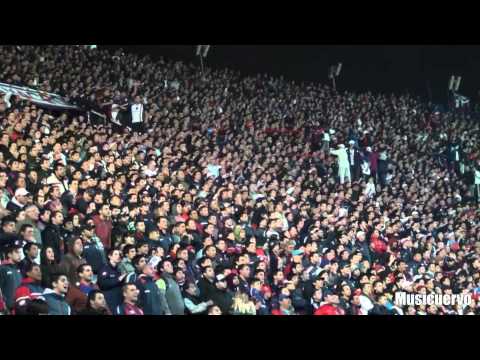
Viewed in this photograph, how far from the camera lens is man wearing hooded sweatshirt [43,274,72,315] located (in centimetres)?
697

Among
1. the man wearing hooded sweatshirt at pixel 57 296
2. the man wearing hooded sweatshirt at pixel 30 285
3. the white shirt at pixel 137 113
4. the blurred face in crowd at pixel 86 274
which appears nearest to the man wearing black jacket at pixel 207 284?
the blurred face in crowd at pixel 86 274

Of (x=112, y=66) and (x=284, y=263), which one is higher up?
(x=112, y=66)

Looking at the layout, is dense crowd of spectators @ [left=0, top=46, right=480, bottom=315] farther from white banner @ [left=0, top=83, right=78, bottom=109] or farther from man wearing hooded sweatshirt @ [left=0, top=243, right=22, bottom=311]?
white banner @ [left=0, top=83, right=78, bottom=109]

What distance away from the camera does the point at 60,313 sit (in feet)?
23.2

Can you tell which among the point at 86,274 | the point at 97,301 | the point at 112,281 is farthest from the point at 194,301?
the point at 97,301

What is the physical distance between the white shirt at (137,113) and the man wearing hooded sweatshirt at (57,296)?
5274 mm

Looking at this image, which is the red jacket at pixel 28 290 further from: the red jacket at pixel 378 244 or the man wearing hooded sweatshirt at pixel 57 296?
the red jacket at pixel 378 244

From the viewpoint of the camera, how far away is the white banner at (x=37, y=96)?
1068 cm
